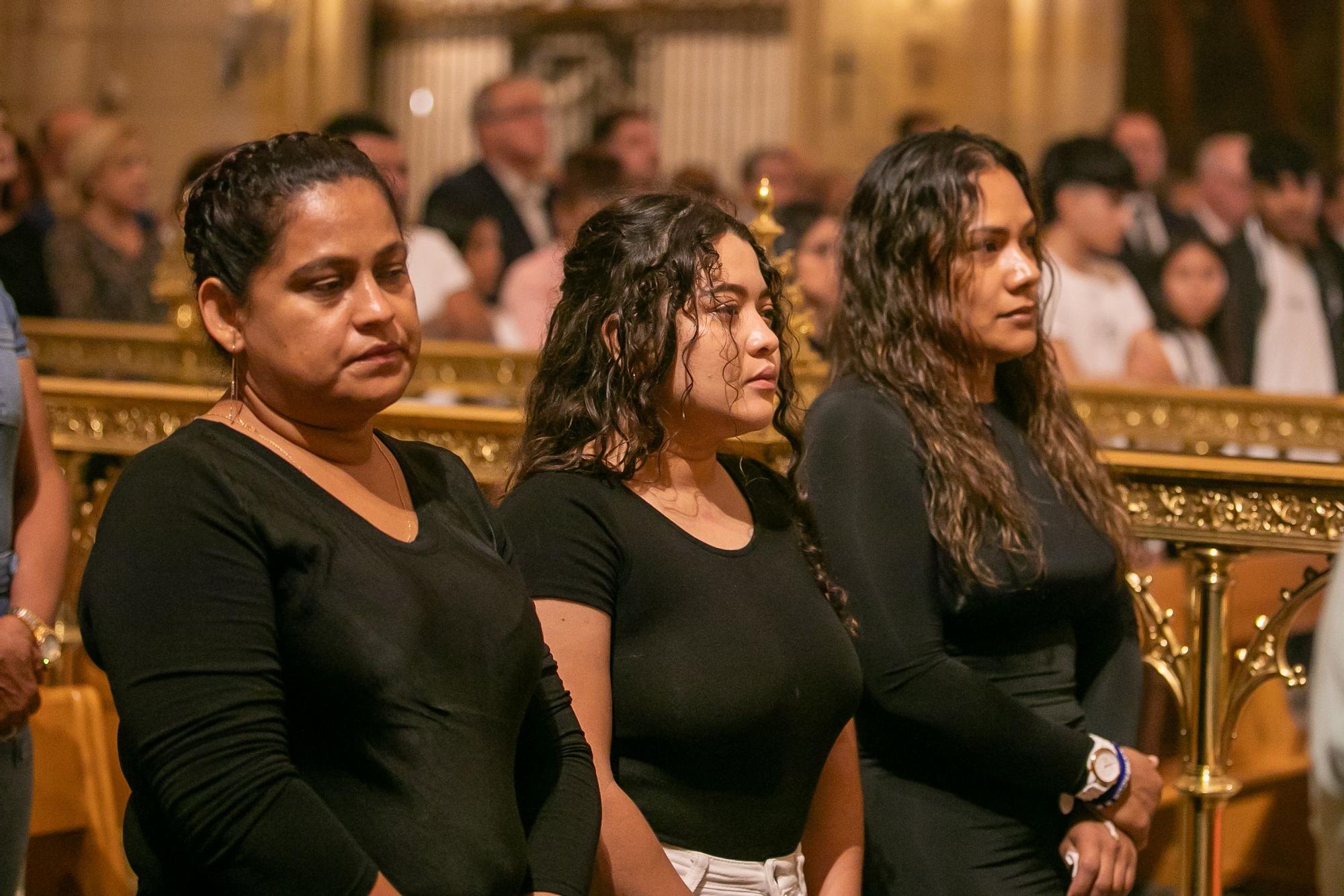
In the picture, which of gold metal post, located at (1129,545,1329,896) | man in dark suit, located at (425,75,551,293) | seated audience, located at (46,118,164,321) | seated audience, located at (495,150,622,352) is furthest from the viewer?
man in dark suit, located at (425,75,551,293)

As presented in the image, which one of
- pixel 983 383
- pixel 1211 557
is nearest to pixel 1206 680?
pixel 1211 557

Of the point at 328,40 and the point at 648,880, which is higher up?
the point at 328,40

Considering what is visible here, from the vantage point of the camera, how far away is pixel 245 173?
76.1 inches

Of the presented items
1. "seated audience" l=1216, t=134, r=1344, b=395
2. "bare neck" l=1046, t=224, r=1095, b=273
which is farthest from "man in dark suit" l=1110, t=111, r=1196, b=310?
"bare neck" l=1046, t=224, r=1095, b=273

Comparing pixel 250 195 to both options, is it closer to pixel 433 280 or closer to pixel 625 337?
pixel 625 337

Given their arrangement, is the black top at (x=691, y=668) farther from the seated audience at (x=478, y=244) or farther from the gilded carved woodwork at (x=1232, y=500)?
the seated audience at (x=478, y=244)

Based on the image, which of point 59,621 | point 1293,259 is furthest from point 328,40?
point 59,621

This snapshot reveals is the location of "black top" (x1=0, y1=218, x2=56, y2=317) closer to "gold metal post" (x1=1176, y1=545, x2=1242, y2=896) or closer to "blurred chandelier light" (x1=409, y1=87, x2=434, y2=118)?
"gold metal post" (x1=1176, y1=545, x2=1242, y2=896)

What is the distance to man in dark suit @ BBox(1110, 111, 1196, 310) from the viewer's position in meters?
7.40

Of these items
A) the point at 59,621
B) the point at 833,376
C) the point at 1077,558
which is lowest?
the point at 59,621

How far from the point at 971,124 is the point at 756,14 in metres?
2.27

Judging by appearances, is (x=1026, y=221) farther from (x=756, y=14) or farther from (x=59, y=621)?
(x=756, y=14)

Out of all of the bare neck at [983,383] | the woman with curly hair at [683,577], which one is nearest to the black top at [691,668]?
the woman with curly hair at [683,577]

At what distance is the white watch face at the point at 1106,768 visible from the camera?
2606mm
